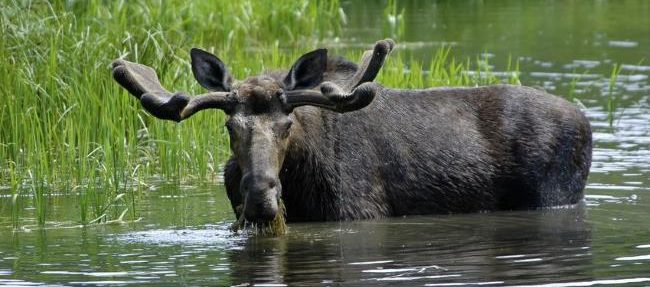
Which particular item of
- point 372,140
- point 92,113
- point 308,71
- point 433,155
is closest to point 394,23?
point 92,113

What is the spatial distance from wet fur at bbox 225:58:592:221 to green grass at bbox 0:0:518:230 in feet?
4.36

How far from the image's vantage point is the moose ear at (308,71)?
9891mm

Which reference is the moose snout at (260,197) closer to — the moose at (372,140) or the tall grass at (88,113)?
the moose at (372,140)

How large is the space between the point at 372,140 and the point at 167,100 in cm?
176

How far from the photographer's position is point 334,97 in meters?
9.68

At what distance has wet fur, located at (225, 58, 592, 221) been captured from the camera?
34.0ft

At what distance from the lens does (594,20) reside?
24.5 meters

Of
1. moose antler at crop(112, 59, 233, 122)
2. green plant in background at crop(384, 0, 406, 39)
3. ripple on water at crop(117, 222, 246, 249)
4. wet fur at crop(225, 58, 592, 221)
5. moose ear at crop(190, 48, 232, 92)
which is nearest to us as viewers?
moose antler at crop(112, 59, 233, 122)

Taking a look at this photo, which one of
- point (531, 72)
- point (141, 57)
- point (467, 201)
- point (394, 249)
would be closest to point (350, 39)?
point (531, 72)

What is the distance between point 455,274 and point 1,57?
545 centimetres

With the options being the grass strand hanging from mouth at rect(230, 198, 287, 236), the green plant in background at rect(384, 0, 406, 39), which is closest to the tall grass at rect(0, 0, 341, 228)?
the grass strand hanging from mouth at rect(230, 198, 287, 236)

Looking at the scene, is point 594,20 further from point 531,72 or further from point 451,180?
A: point 451,180

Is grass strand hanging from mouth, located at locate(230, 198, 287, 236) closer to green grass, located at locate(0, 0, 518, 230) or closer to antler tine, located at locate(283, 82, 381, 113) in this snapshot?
antler tine, located at locate(283, 82, 381, 113)

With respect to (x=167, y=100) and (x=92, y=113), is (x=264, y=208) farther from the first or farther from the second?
(x=92, y=113)
